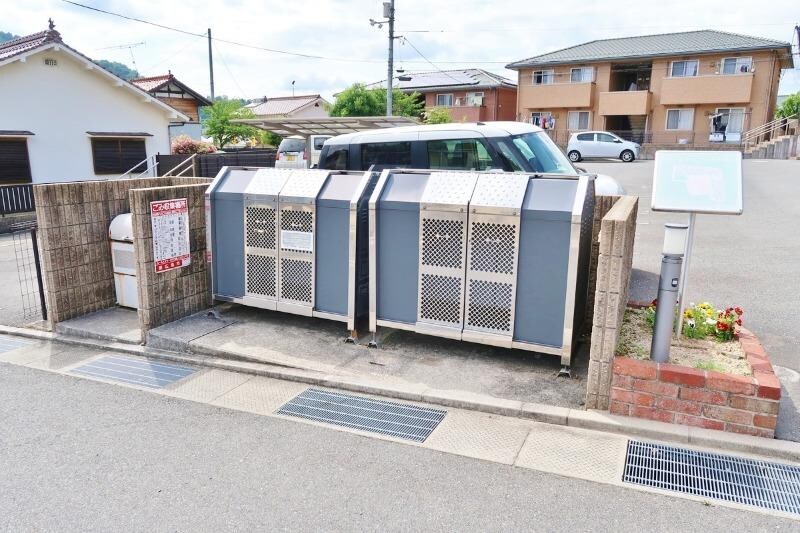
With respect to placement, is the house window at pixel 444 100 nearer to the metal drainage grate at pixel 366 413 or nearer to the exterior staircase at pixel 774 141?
the exterior staircase at pixel 774 141

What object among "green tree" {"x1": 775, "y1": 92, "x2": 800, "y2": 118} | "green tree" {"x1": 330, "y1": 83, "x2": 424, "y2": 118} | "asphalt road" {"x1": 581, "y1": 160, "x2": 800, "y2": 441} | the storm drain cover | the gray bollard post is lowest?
the storm drain cover

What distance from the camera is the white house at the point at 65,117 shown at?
15.2 m

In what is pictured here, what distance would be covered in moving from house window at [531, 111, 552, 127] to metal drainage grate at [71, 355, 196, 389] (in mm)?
34304

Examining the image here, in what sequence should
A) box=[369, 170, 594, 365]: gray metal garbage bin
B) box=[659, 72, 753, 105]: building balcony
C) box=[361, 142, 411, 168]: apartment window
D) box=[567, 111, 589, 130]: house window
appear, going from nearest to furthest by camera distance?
box=[369, 170, 594, 365]: gray metal garbage bin < box=[361, 142, 411, 168]: apartment window < box=[659, 72, 753, 105]: building balcony < box=[567, 111, 589, 130]: house window

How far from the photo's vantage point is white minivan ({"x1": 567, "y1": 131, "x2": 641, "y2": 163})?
92.5ft

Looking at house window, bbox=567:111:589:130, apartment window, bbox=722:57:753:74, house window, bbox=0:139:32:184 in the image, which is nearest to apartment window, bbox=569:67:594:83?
house window, bbox=567:111:589:130

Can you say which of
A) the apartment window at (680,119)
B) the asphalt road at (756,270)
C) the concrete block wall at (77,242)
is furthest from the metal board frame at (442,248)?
the apartment window at (680,119)

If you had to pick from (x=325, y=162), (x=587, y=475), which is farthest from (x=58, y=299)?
(x=587, y=475)

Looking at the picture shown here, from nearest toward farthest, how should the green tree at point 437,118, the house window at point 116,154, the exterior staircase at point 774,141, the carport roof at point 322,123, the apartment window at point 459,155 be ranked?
1. the apartment window at point 459,155
2. the carport roof at point 322,123
3. the house window at point 116,154
4. the exterior staircase at point 774,141
5. the green tree at point 437,118

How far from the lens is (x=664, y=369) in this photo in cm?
376

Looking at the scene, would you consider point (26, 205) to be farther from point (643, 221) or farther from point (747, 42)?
point (747, 42)

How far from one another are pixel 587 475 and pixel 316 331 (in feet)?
10.2

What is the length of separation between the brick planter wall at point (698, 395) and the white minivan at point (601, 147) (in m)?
26.0

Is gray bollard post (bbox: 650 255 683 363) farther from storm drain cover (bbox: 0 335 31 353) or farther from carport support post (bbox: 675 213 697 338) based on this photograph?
storm drain cover (bbox: 0 335 31 353)
